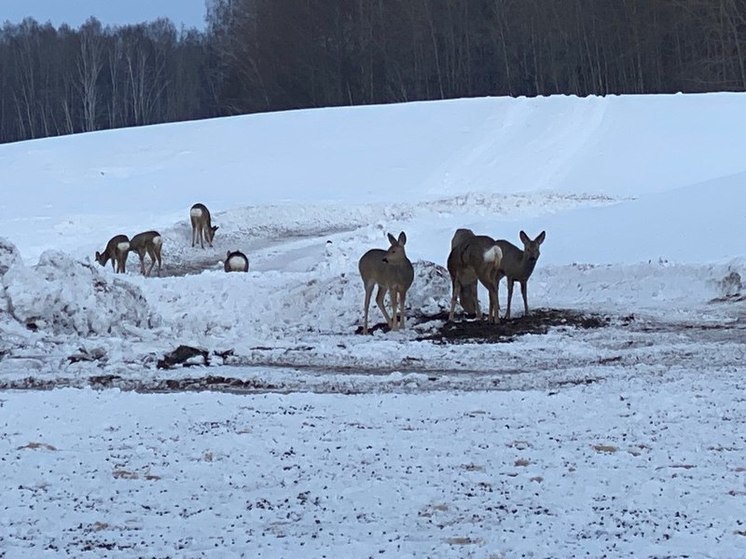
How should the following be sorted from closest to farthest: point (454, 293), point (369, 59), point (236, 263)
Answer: point (454, 293)
point (236, 263)
point (369, 59)

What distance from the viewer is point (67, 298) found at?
15367mm

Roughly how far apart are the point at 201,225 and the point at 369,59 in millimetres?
56557

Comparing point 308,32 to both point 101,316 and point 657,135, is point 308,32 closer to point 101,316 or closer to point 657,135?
point 657,135

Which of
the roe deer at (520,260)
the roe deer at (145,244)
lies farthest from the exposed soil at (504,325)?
the roe deer at (145,244)

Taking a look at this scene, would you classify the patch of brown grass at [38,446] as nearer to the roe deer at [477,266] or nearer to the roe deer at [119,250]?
the roe deer at [477,266]

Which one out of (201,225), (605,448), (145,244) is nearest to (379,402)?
(605,448)

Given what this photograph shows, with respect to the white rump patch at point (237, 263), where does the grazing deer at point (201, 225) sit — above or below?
above

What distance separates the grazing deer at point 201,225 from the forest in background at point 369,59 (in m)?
→ 46.4

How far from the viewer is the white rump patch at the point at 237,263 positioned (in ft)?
81.0

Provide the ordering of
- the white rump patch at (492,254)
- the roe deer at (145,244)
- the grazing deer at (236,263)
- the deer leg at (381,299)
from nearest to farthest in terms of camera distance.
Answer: the white rump patch at (492,254)
the deer leg at (381,299)
the grazing deer at (236,263)
the roe deer at (145,244)

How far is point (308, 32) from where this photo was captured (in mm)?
94125

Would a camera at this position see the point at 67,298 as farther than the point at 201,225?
No

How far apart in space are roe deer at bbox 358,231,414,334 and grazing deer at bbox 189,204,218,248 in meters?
17.9

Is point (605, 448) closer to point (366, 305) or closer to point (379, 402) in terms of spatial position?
point (379, 402)
